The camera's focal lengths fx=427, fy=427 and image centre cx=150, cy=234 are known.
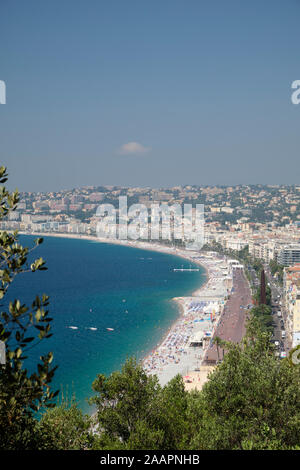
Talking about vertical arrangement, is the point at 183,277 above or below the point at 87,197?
below

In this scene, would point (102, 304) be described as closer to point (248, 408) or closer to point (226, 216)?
point (248, 408)

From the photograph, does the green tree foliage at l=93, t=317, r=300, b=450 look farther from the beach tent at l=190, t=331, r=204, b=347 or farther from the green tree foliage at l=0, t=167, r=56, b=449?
the beach tent at l=190, t=331, r=204, b=347

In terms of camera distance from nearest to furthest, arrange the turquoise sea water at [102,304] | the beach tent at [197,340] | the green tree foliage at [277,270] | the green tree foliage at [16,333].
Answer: the green tree foliage at [16,333] < the turquoise sea water at [102,304] < the beach tent at [197,340] < the green tree foliage at [277,270]

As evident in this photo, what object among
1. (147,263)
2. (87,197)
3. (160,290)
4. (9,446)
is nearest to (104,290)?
(160,290)

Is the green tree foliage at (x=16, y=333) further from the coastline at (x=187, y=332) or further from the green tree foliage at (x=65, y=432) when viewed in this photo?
the coastline at (x=187, y=332)

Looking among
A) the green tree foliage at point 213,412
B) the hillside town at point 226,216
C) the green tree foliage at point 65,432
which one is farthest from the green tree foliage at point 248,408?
the hillside town at point 226,216

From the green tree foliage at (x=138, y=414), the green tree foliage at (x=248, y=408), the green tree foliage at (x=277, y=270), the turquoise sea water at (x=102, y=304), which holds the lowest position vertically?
the turquoise sea water at (x=102, y=304)

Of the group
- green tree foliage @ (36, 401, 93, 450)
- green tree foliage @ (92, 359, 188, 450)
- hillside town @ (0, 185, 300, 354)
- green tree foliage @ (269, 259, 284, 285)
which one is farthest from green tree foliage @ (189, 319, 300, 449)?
green tree foliage @ (269, 259, 284, 285)

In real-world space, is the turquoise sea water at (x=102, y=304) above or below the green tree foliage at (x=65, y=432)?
below

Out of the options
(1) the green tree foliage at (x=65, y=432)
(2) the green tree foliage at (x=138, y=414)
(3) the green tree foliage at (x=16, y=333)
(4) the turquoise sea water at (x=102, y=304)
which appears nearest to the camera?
(3) the green tree foliage at (x=16, y=333)

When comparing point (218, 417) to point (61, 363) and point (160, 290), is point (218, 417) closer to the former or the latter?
point (61, 363)
